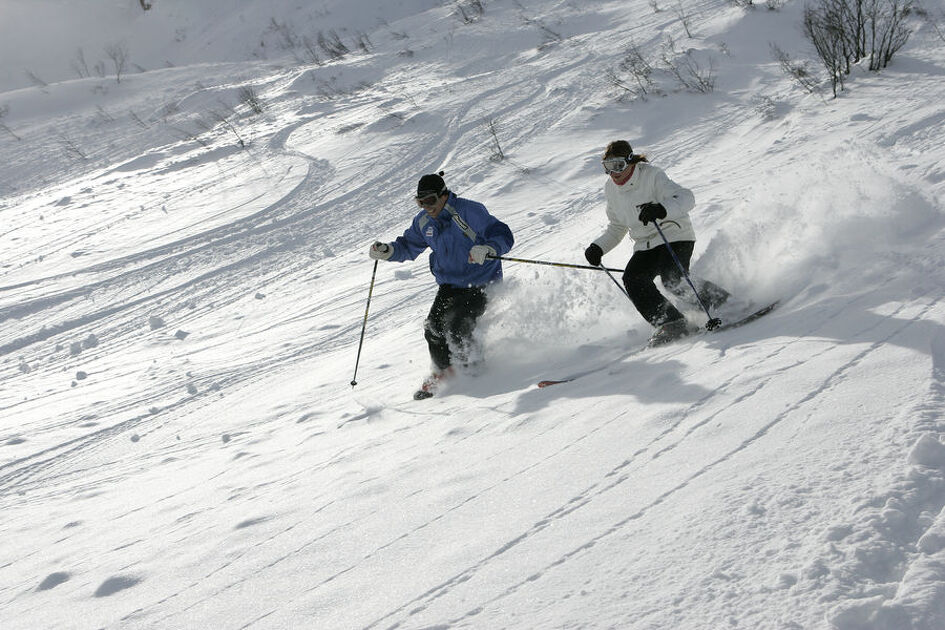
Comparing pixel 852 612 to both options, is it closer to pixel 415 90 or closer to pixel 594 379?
pixel 594 379

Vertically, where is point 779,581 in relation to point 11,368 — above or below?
below

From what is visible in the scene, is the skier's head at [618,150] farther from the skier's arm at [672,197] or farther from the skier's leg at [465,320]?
the skier's leg at [465,320]

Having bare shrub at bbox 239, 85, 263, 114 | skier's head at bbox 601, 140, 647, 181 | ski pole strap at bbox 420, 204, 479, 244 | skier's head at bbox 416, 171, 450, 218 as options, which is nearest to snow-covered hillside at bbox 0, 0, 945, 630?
ski pole strap at bbox 420, 204, 479, 244

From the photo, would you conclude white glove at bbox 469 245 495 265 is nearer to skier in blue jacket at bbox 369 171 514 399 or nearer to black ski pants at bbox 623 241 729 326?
skier in blue jacket at bbox 369 171 514 399

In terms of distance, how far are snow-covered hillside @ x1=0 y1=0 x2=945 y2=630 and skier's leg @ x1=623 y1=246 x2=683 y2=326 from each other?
32 centimetres

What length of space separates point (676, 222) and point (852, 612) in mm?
3408

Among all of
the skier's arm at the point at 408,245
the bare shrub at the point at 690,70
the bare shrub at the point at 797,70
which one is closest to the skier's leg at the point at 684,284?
the skier's arm at the point at 408,245

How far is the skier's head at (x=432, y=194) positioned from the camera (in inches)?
203

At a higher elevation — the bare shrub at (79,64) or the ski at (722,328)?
the bare shrub at (79,64)

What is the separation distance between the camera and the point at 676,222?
16.5 feet

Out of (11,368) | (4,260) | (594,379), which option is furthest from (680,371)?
(4,260)

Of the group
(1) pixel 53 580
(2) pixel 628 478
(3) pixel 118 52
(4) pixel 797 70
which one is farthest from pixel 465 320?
(3) pixel 118 52

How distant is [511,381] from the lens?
5.17m

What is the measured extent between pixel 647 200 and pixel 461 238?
1.35 metres
